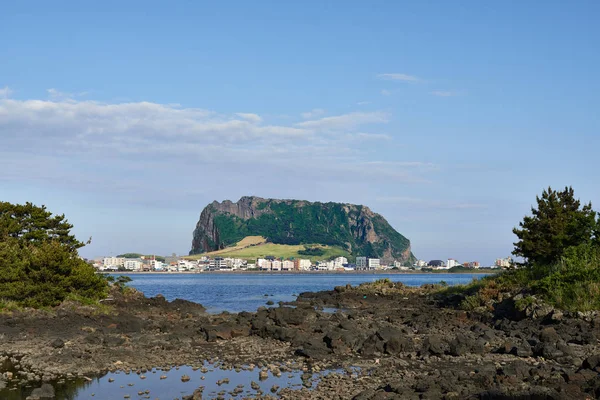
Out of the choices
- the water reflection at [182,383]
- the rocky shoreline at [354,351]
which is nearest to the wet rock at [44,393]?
the rocky shoreline at [354,351]

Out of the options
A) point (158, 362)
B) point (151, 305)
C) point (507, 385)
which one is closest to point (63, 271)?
point (151, 305)

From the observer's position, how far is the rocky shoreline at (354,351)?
15406 mm

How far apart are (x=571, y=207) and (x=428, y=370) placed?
35.7 meters

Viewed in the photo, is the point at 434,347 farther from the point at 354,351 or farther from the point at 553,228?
the point at 553,228

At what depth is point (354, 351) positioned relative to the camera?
23.4 m

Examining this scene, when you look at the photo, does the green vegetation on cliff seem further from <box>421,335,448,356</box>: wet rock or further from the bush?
<box>421,335,448,356</box>: wet rock

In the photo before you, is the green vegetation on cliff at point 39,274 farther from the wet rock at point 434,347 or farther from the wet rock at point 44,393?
the wet rock at point 434,347

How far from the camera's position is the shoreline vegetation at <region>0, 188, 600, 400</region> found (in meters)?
16.5

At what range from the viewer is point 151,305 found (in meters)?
47.1

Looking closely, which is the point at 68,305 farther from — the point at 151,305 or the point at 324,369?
the point at 324,369

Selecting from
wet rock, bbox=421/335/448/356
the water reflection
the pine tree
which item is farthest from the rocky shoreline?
the pine tree

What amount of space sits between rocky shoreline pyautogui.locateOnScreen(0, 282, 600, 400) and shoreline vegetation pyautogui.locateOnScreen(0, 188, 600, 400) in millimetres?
65

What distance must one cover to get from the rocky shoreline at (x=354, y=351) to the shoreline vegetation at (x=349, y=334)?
7 centimetres

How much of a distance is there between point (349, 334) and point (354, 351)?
133cm
